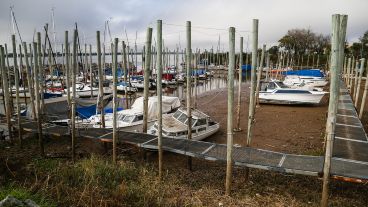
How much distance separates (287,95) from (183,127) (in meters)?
14.2

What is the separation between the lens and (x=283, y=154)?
959cm

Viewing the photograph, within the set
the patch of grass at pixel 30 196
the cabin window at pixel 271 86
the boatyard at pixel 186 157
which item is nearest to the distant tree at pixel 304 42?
the cabin window at pixel 271 86

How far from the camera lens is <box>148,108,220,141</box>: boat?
43.5ft

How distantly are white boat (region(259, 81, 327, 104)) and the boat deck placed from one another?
31.9 ft

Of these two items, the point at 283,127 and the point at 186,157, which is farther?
the point at 283,127

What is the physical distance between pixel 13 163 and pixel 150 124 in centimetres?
667

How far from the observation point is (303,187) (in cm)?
893

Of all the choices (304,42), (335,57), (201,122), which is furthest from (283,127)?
(304,42)

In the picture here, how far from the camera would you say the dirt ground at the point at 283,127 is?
13.6 m

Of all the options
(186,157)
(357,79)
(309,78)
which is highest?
(357,79)

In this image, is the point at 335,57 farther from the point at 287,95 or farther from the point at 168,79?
the point at 168,79

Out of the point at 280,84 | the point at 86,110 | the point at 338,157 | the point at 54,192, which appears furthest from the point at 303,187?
the point at 280,84

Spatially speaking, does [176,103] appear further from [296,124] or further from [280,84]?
[280,84]

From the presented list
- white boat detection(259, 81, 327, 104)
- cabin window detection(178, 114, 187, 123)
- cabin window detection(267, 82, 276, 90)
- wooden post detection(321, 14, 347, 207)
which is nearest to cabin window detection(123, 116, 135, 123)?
cabin window detection(178, 114, 187, 123)
